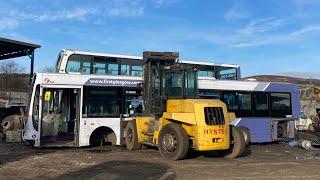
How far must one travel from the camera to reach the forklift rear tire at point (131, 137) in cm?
1684

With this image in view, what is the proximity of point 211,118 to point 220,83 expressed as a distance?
6.38m

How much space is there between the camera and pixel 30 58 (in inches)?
1104

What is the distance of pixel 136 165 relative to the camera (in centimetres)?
1273

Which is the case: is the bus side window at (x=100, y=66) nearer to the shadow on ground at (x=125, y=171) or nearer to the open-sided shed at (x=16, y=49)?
the shadow on ground at (x=125, y=171)

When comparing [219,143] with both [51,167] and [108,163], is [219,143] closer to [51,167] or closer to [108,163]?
[108,163]

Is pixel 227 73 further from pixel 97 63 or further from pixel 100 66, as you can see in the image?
pixel 97 63

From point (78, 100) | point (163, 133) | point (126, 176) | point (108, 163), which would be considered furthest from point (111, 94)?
point (126, 176)

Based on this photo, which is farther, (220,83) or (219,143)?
(220,83)

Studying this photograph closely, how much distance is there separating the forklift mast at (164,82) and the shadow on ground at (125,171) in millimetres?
2791

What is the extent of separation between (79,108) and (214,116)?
5.41m

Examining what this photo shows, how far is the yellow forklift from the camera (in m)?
14.0

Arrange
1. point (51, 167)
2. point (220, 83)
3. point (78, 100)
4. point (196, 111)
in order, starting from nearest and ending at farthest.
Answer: point (51, 167), point (196, 111), point (78, 100), point (220, 83)

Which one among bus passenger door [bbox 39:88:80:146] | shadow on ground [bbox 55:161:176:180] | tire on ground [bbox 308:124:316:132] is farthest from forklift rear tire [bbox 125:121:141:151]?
tire on ground [bbox 308:124:316:132]

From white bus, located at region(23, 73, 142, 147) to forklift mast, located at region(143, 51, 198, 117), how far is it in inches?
88.4
